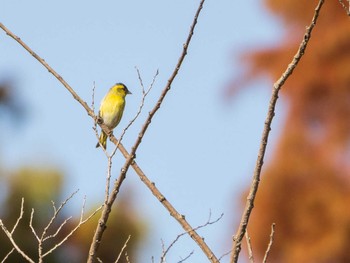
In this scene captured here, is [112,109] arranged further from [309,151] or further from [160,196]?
[309,151]

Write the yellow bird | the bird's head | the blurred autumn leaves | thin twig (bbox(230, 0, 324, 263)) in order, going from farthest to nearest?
the blurred autumn leaves → the bird's head → the yellow bird → thin twig (bbox(230, 0, 324, 263))

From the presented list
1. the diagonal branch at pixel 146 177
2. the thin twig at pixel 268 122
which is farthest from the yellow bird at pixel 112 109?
the thin twig at pixel 268 122

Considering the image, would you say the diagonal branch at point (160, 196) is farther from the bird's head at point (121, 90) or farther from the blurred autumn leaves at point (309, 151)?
the blurred autumn leaves at point (309, 151)

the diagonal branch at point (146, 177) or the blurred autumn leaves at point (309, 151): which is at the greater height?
the blurred autumn leaves at point (309, 151)

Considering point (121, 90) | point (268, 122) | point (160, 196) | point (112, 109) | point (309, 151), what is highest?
point (309, 151)

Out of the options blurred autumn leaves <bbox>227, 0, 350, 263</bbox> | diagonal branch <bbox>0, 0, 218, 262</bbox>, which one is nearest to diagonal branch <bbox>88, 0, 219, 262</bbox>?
diagonal branch <bbox>0, 0, 218, 262</bbox>

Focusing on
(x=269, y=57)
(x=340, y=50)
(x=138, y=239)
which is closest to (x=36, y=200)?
(x=138, y=239)

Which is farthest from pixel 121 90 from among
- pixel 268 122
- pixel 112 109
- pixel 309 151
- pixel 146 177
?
pixel 309 151

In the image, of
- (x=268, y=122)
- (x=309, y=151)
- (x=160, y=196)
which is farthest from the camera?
(x=309, y=151)

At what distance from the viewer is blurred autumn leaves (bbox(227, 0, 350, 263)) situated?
1373 centimetres

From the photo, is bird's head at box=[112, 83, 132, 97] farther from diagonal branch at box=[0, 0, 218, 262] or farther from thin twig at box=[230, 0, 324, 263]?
thin twig at box=[230, 0, 324, 263]

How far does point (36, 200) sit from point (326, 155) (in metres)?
5.17

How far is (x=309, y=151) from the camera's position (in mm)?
14453

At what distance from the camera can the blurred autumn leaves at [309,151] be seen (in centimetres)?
1373
